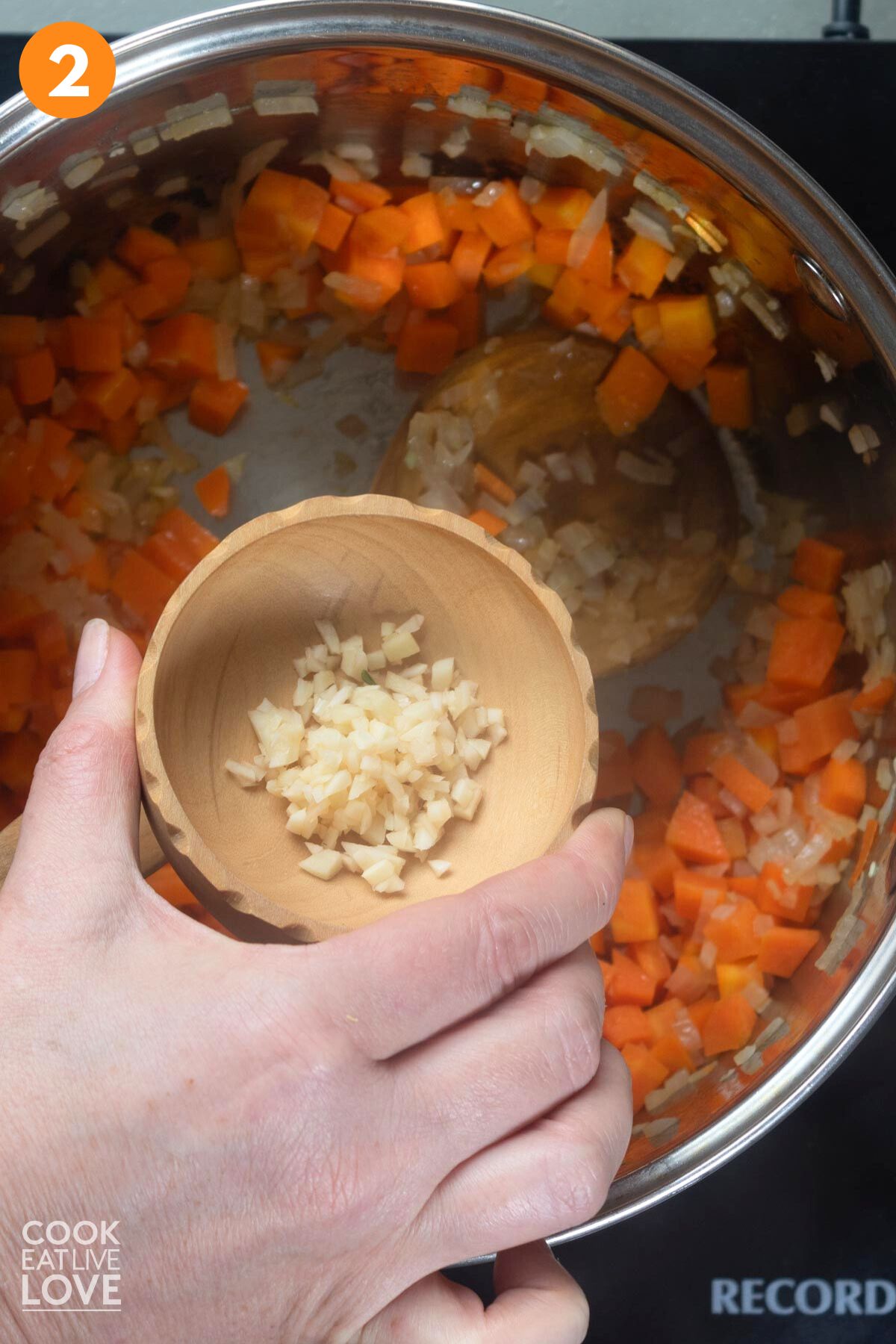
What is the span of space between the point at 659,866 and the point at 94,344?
1.03 meters

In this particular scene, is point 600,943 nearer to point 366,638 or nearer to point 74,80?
point 366,638

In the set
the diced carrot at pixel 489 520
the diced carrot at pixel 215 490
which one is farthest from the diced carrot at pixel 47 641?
the diced carrot at pixel 489 520

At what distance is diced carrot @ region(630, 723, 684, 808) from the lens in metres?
1.49

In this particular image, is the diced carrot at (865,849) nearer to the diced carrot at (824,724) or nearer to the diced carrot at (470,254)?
the diced carrot at (824,724)

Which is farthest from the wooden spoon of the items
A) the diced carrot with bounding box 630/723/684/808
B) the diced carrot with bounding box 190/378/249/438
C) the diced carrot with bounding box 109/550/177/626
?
the diced carrot with bounding box 109/550/177/626

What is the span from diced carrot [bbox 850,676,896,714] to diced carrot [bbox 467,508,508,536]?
53cm

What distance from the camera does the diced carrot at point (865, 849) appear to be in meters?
1.31

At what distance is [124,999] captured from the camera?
818 millimetres

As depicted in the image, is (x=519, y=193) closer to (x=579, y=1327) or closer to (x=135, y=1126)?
(x=135, y=1126)

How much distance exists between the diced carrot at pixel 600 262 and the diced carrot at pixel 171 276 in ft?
1.72

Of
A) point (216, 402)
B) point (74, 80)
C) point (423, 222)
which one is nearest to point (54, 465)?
point (216, 402)

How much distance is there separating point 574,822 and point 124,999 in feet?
1.49

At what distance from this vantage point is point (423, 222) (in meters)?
1.39

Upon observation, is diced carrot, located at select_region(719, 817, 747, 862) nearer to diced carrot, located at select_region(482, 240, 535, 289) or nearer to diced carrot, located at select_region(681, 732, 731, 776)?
diced carrot, located at select_region(681, 732, 731, 776)
